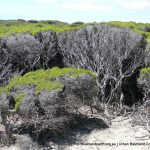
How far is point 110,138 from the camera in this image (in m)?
19.8

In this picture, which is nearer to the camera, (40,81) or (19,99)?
(19,99)

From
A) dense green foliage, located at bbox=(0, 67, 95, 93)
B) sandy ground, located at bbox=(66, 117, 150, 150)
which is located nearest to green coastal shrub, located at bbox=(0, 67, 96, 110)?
dense green foliage, located at bbox=(0, 67, 95, 93)

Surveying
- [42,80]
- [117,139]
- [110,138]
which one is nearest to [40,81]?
[42,80]

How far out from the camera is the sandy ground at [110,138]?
18750mm

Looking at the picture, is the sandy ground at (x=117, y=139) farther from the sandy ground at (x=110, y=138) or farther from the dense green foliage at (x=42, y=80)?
the dense green foliage at (x=42, y=80)

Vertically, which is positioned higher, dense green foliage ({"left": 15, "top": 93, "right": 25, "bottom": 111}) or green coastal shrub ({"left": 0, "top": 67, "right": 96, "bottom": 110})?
green coastal shrub ({"left": 0, "top": 67, "right": 96, "bottom": 110})

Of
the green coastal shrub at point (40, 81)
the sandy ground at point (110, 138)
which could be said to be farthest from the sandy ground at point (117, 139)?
the green coastal shrub at point (40, 81)

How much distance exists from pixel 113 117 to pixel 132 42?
5.21 metres

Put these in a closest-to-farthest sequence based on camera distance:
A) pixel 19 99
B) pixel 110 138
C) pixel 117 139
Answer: pixel 19 99 < pixel 117 139 < pixel 110 138

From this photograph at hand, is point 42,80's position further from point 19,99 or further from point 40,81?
point 19,99

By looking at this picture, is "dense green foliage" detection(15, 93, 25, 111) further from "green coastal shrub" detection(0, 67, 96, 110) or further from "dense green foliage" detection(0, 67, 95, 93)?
"dense green foliage" detection(0, 67, 95, 93)

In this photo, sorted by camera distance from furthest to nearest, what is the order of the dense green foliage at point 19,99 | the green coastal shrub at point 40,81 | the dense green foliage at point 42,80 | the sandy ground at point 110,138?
1. the dense green foliage at point 42,80
2. the green coastal shrub at point 40,81
3. the sandy ground at point 110,138
4. the dense green foliage at point 19,99

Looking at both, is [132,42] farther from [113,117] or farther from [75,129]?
[75,129]

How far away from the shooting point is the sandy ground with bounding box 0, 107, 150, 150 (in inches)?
738
